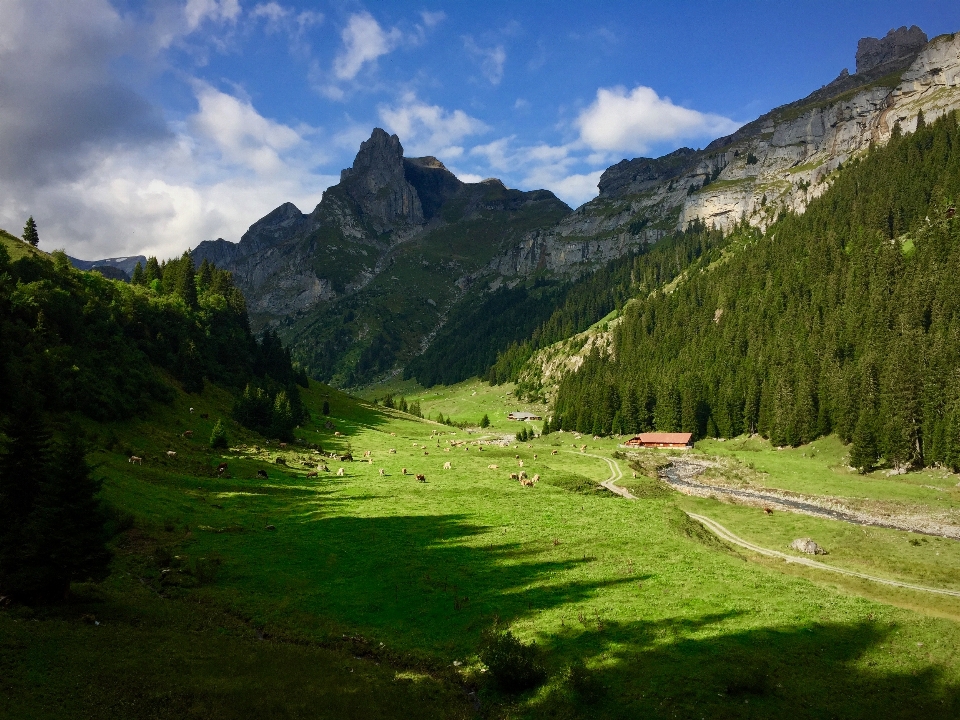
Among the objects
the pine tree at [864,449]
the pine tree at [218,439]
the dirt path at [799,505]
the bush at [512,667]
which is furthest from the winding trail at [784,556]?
the pine tree at [218,439]

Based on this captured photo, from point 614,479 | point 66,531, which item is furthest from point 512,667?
point 614,479

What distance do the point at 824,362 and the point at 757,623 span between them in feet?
358

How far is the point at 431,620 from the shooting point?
89.2 ft

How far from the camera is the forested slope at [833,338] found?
8644 cm

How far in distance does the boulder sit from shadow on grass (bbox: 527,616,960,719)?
19.0 meters

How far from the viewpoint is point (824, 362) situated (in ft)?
379

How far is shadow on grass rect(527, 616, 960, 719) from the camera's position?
1970 centimetres

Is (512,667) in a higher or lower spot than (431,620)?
higher

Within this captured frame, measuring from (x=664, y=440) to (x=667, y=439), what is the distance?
2.81 feet

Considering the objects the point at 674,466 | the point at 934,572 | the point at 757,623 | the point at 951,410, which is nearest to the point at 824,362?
the point at 951,410

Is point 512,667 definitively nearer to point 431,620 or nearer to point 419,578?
point 431,620

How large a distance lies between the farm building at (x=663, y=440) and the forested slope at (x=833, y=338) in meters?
8.52

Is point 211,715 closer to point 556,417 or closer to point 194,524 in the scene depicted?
point 194,524

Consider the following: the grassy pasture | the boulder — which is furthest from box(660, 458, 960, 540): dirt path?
the grassy pasture
